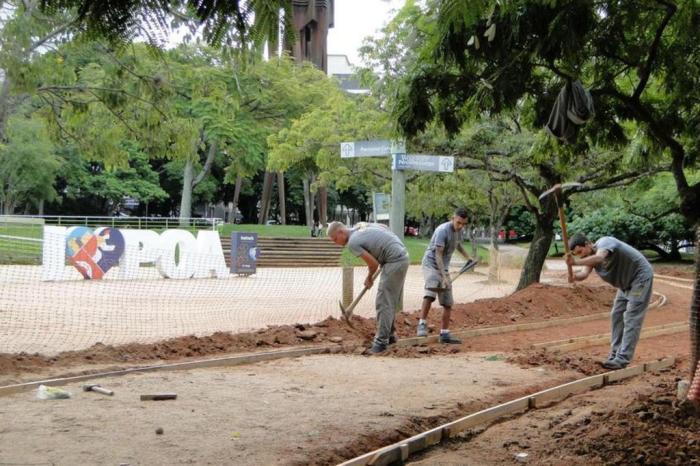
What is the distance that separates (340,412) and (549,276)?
871 inches

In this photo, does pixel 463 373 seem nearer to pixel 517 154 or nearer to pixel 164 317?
pixel 164 317

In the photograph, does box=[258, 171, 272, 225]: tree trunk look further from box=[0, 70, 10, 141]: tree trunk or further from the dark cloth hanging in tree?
the dark cloth hanging in tree

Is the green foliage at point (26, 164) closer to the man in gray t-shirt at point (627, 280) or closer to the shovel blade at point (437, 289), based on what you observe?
the shovel blade at point (437, 289)

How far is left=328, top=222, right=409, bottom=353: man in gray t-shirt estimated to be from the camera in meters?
9.03

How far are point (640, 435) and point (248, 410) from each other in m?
2.95

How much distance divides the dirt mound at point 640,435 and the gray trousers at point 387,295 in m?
3.53

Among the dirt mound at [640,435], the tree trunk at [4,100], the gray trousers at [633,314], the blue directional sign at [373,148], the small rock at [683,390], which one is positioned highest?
the tree trunk at [4,100]

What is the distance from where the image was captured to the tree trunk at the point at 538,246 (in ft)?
55.6

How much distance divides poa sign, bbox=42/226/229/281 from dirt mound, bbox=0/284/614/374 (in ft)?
35.5

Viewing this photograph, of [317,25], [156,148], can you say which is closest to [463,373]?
[156,148]

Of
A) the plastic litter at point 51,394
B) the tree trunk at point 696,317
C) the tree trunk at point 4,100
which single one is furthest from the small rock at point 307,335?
the tree trunk at point 696,317

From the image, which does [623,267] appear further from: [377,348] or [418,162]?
[418,162]

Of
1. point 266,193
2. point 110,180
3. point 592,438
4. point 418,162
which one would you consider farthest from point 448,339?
point 110,180

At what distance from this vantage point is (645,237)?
34.7 metres
